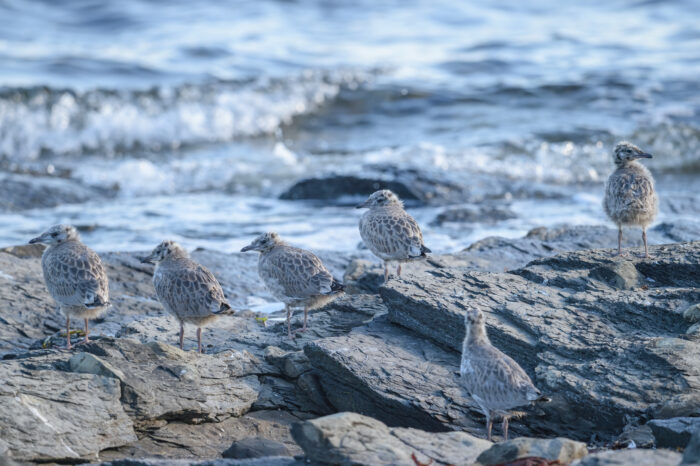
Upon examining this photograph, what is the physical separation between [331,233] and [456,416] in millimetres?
7352

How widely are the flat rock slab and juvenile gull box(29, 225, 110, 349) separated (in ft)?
9.28

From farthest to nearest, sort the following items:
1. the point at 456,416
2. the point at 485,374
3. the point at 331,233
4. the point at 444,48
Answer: the point at 444,48
the point at 331,233
the point at 456,416
the point at 485,374

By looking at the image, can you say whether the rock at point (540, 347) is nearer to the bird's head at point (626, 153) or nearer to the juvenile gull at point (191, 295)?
the juvenile gull at point (191, 295)

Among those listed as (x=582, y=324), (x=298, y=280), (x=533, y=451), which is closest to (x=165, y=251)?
(x=298, y=280)

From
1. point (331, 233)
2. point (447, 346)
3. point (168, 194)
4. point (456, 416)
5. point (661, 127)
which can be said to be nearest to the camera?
point (456, 416)

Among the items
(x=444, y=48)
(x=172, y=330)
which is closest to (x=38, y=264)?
(x=172, y=330)

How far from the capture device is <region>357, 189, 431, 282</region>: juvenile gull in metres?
9.83

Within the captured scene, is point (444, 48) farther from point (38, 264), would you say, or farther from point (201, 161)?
point (38, 264)

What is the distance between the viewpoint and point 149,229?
14633 mm

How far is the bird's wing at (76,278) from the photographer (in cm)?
870

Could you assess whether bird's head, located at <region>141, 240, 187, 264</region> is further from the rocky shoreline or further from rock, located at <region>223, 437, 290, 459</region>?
rock, located at <region>223, 437, 290, 459</region>

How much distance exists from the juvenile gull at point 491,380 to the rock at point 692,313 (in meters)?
1.88

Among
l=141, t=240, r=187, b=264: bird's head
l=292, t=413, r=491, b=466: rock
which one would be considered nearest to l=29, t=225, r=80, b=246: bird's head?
l=141, t=240, r=187, b=264: bird's head

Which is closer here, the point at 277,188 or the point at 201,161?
the point at 277,188
